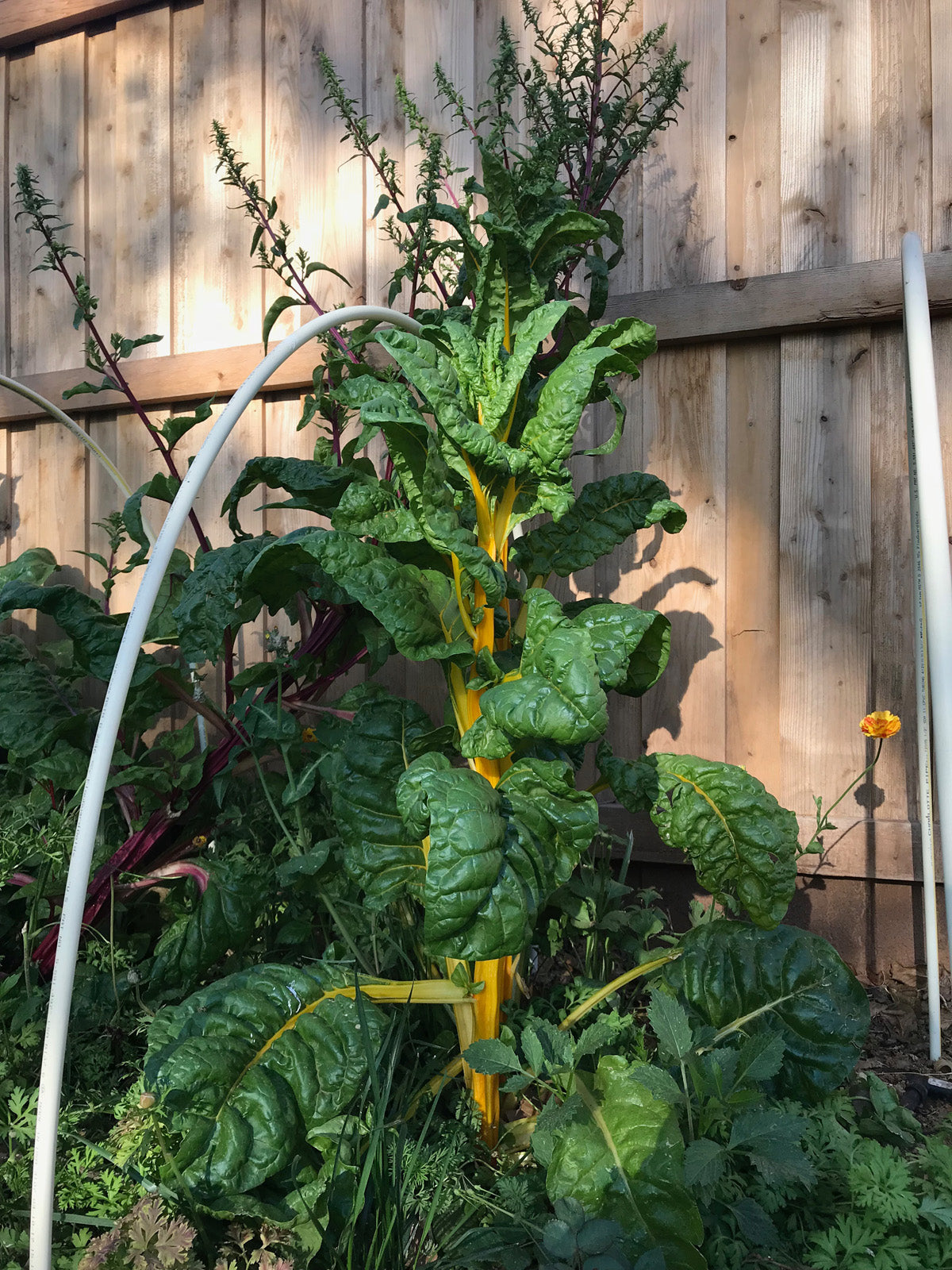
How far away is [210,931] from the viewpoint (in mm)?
1419

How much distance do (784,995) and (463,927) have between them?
555 millimetres

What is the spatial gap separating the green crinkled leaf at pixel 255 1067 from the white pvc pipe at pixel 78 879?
0.62 ft

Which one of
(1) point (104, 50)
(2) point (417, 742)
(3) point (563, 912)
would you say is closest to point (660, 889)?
(3) point (563, 912)

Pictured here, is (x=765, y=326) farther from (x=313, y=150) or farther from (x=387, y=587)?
(x=313, y=150)

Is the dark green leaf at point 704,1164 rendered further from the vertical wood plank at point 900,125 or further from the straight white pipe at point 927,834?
the vertical wood plank at point 900,125

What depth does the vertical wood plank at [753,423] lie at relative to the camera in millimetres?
1847

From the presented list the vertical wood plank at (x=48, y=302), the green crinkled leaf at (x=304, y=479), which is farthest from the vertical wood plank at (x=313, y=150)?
the green crinkled leaf at (x=304, y=479)

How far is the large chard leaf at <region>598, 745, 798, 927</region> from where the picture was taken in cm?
118

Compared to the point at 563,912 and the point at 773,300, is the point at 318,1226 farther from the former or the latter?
the point at 773,300

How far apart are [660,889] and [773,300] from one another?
1.30m

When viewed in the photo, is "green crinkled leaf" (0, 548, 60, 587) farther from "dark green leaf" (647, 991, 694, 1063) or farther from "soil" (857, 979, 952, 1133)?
"soil" (857, 979, 952, 1133)

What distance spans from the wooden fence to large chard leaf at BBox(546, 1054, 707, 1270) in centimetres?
88

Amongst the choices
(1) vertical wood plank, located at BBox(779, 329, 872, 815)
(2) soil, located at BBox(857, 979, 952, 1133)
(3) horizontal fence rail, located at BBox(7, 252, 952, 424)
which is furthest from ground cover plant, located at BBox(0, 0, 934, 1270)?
(3) horizontal fence rail, located at BBox(7, 252, 952, 424)

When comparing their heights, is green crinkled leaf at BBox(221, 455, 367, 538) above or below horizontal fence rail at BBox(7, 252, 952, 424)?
below
